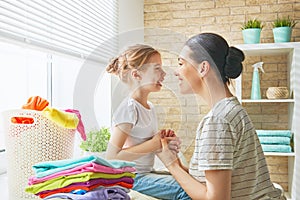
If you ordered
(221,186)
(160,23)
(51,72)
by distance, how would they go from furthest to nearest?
(160,23)
(51,72)
(221,186)

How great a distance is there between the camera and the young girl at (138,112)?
1293 millimetres

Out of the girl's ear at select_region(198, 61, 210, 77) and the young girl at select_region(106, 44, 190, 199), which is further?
the girl's ear at select_region(198, 61, 210, 77)

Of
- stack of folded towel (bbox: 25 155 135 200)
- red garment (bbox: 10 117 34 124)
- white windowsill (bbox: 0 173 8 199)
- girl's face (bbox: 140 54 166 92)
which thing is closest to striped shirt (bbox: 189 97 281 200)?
girl's face (bbox: 140 54 166 92)

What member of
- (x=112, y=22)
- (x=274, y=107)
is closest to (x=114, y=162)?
(x=112, y=22)

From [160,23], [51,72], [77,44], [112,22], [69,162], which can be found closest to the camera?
[69,162]

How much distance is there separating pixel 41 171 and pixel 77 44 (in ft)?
3.73

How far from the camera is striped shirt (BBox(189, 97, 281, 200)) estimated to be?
1.36 meters

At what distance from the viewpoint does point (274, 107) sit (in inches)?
123

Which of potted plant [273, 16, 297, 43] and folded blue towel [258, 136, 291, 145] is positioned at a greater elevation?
potted plant [273, 16, 297, 43]

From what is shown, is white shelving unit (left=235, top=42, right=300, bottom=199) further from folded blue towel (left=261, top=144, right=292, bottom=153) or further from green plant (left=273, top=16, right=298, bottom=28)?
green plant (left=273, top=16, right=298, bottom=28)

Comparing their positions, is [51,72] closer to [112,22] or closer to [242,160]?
[112,22]

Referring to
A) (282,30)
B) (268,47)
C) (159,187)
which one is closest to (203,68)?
(159,187)

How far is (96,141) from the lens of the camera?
5.43ft

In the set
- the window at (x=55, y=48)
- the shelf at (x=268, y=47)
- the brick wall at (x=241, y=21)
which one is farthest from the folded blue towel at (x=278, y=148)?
the window at (x=55, y=48)
